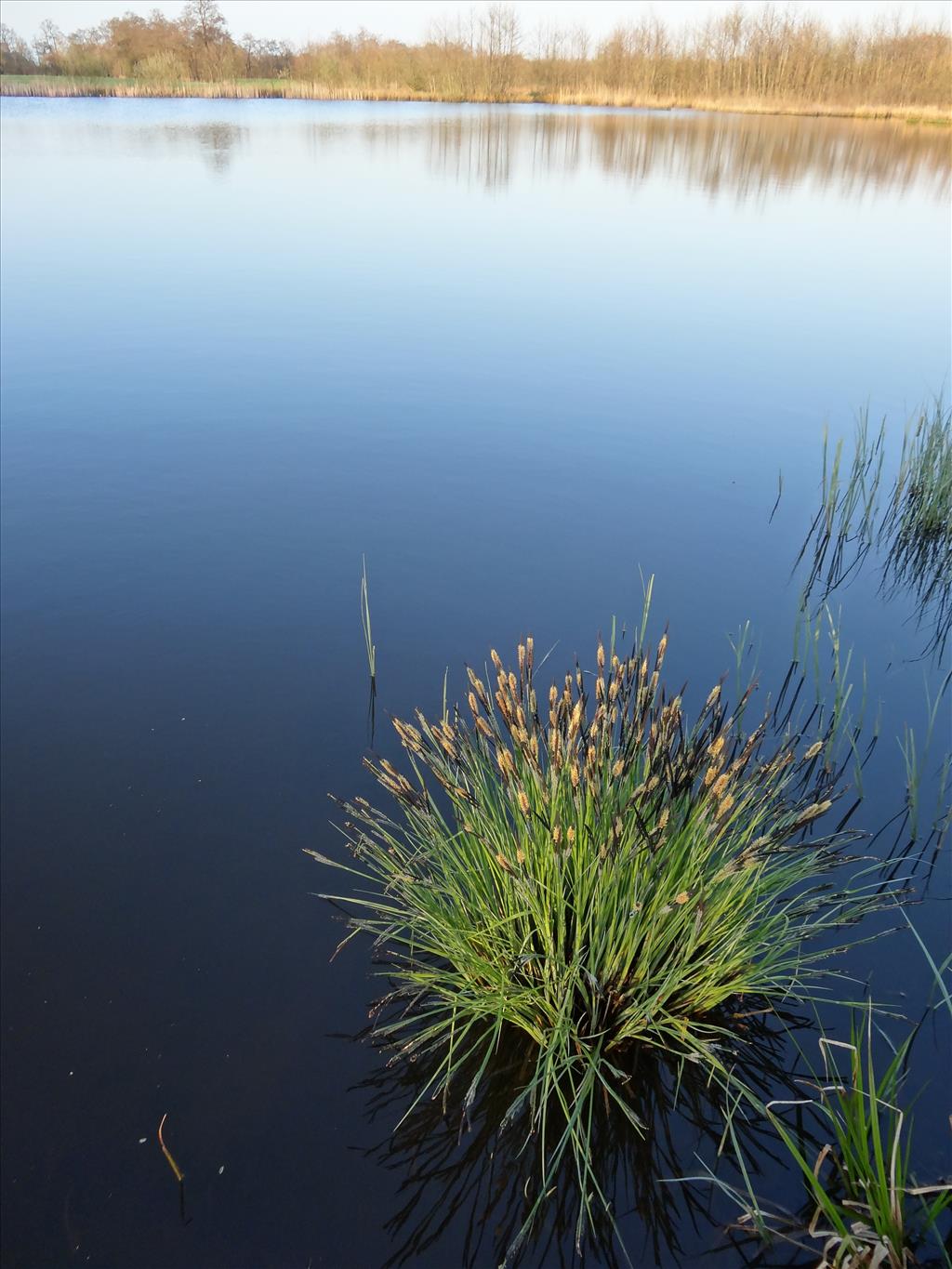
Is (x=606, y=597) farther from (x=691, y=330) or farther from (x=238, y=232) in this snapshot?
(x=238, y=232)

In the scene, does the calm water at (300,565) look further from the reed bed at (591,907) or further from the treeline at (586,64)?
the treeline at (586,64)

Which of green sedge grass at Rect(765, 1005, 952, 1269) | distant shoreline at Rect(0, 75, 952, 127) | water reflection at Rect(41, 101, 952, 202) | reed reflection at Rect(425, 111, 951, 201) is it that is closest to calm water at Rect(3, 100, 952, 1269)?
green sedge grass at Rect(765, 1005, 952, 1269)

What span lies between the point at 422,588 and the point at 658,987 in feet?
8.48

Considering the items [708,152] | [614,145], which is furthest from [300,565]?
[614,145]

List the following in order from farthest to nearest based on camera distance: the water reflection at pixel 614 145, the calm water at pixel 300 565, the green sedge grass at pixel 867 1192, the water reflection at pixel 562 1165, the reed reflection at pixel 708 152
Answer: the water reflection at pixel 614 145 → the reed reflection at pixel 708 152 → the calm water at pixel 300 565 → the water reflection at pixel 562 1165 → the green sedge grass at pixel 867 1192

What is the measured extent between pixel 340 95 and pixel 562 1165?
39.3 meters

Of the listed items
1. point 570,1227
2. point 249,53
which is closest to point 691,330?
point 570,1227

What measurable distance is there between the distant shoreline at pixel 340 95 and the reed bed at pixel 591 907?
31.6 metres

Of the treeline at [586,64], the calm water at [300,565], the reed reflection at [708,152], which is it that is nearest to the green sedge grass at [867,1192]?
the calm water at [300,565]

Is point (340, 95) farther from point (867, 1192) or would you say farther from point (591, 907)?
point (867, 1192)

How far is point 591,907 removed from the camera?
5.92ft

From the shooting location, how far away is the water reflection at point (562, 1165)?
1.69 m

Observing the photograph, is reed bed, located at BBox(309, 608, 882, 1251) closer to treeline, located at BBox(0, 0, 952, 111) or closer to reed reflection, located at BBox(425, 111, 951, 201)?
reed reflection, located at BBox(425, 111, 951, 201)

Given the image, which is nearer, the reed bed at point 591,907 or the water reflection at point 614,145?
the reed bed at point 591,907
